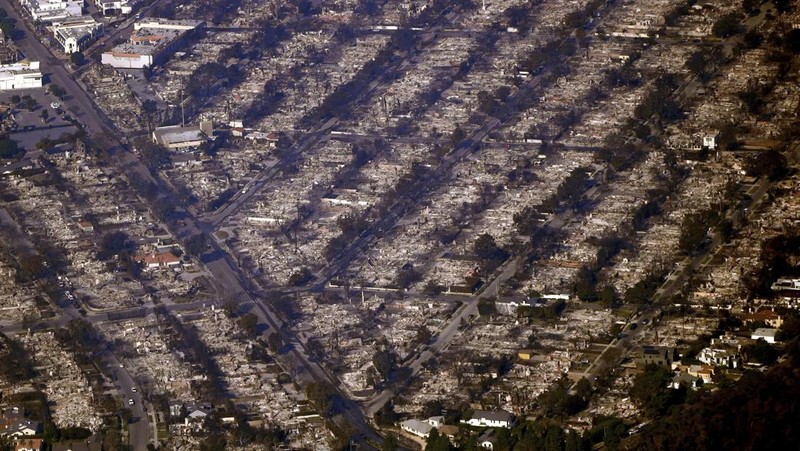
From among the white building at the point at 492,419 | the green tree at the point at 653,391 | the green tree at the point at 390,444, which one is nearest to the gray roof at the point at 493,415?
the white building at the point at 492,419

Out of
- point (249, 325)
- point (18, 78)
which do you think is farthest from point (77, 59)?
point (249, 325)

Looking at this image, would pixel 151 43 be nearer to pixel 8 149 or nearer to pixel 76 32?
pixel 76 32

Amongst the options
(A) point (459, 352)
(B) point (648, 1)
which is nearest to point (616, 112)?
(B) point (648, 1)

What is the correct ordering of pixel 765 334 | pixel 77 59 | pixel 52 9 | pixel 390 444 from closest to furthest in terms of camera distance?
pixel 390 444, pixel 765 334, pixel 77 59, pixel 52 9

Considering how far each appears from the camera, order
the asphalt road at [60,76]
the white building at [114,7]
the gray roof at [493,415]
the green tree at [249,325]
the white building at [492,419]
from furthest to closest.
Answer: the white building at [114,7] → the asphalt road at [60,76] → the green tree at [249,325] → the gray roof at [493,415] → the white building at [492,419]

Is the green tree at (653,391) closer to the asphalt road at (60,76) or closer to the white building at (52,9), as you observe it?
the asphalt road at (60,76)

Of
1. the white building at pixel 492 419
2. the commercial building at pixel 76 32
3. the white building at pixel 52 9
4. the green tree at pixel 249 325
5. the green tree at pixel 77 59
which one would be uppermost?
the white building at pixel 52 9
